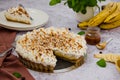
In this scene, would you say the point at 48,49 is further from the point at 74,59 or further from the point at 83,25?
the point at 83,25

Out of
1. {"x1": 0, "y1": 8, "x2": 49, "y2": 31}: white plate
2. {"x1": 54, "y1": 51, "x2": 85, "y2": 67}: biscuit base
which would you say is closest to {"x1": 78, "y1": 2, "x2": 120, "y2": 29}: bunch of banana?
{"x1": 0, "y1": 8, "x2": 49, "y2": 31}: white plate

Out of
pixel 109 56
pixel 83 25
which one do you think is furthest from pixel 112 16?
pixel 109 56

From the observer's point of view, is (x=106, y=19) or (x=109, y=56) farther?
(x=106, y=19)

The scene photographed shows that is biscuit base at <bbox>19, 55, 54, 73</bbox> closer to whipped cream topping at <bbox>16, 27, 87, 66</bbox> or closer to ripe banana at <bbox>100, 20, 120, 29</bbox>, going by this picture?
whipped cream topping at <bbox>16, 27, 87, 66</bbox>

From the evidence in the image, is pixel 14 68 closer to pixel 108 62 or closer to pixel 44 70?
pixel 44 70

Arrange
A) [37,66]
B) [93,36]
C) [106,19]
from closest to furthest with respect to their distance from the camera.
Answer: [37,66] < [93,36] < [106,19]

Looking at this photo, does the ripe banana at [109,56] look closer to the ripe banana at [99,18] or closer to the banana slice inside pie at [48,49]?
the banana slice inside pie at [48,49]

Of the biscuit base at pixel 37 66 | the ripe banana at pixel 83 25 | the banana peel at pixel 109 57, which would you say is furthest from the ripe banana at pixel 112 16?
the biscuit base at pixel 37 66
